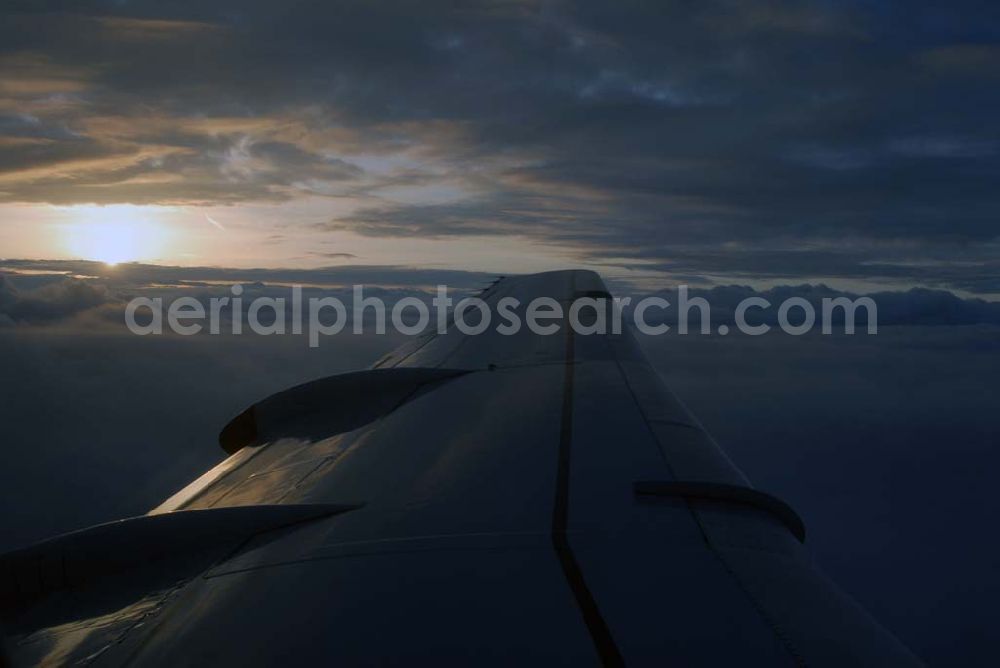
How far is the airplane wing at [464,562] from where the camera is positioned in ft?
7.51

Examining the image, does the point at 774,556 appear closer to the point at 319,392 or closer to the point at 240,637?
the point at 240,637

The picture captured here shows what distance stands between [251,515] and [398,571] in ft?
4.28

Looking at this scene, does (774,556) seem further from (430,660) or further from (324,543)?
(324,543)

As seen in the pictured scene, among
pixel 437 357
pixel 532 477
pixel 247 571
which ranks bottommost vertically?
pixel 247 571

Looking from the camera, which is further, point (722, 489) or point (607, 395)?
point (607, 395)

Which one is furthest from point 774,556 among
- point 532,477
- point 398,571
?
point 398,571

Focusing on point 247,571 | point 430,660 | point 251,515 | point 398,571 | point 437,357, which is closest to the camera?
point 430,660

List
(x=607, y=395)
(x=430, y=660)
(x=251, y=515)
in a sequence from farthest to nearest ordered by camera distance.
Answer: (x=607, y=395) < (x=251, y=515) < (x=430, y=660)

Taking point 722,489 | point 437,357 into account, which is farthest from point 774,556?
point 437,357

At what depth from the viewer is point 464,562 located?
9.43 feet

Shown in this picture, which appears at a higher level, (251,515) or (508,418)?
(508,418)

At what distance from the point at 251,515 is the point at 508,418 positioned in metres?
2.24

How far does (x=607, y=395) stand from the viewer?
19.2 feet

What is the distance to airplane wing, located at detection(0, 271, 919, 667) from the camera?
2289mm
